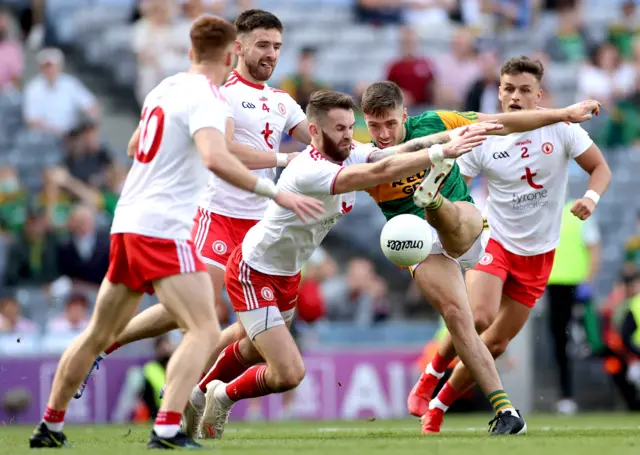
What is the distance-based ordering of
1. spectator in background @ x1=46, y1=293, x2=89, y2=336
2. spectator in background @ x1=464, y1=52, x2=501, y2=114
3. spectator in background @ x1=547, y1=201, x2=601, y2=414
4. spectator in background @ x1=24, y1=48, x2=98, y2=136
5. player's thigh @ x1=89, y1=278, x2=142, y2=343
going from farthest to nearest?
spectator in background @ x1=24, y1=48, x2=98, y2=136 → spectator in background @ x1=464, y1=52, x2=501, y2=114 → spectator in background @ x1=46, y1=293, x2=89, y2=336 → spectator in background @ x1=547, y1=201, x2=601, y2=414 → player's thigh @ x1=89, y1=278, x2=142, y2=343

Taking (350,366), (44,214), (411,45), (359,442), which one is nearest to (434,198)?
(359,442)

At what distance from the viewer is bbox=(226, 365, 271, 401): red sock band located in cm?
895

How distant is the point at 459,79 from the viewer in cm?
1952

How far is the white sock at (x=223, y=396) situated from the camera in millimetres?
→ 9133

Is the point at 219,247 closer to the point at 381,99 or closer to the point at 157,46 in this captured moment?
the point at 381,99

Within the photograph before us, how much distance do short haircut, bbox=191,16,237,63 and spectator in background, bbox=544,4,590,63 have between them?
14.8 meters

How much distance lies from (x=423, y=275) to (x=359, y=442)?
4.70 ft

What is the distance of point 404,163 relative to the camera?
7.89m

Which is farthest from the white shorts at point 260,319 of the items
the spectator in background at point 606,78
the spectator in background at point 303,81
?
the spectator in background at point 606,78

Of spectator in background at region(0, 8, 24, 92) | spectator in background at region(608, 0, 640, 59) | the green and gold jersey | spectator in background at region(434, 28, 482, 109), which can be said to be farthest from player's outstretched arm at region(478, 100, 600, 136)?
spectator in background at region(608, 0, 640, 59)

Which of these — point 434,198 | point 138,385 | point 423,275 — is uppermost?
point 434,198

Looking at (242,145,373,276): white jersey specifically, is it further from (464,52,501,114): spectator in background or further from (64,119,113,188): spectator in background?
(464,52,501,114): spectator in background

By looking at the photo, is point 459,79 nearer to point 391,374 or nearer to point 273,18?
point 391,374

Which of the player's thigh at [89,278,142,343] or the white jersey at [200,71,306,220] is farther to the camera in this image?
the white jersey at [200,71,306,220]
